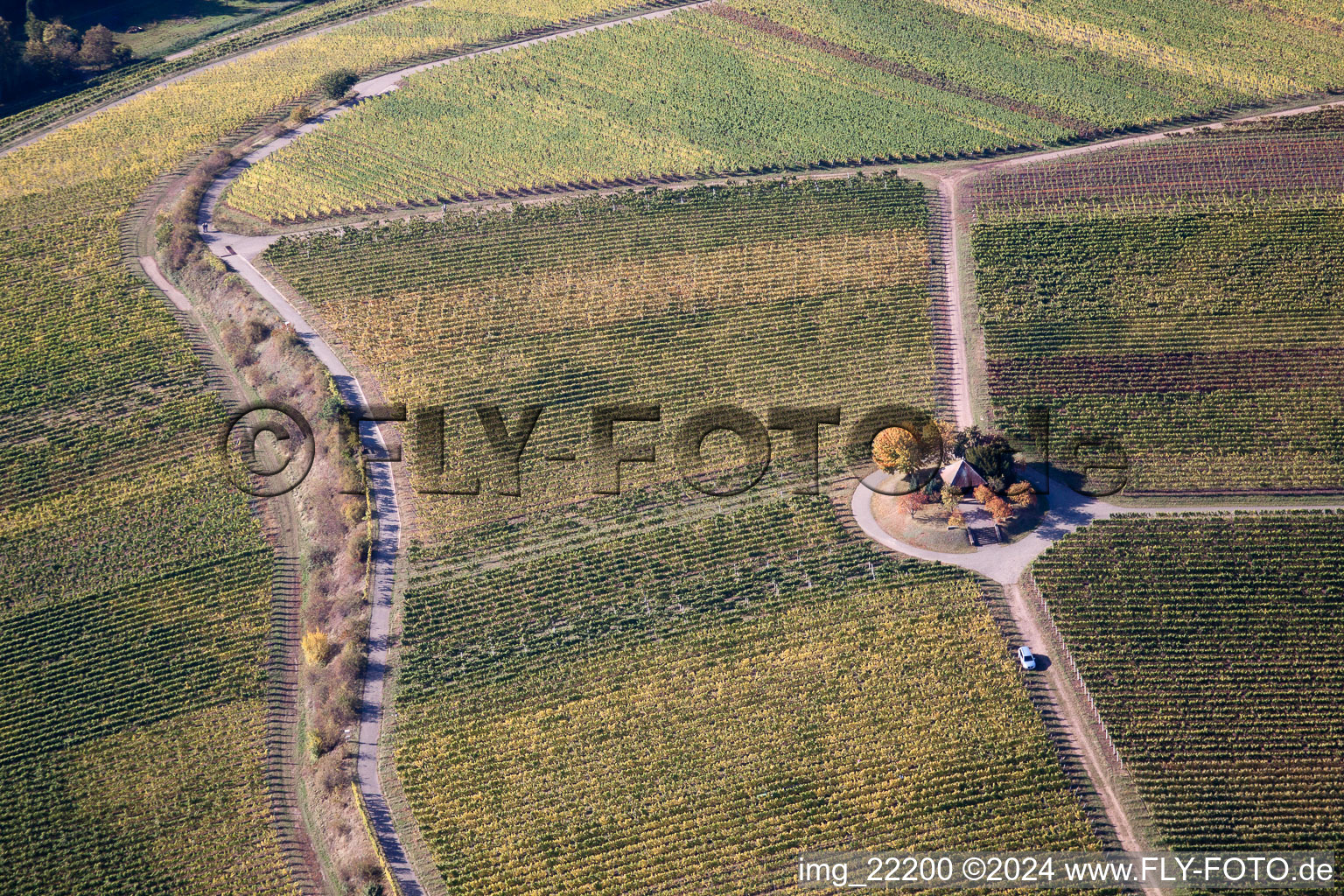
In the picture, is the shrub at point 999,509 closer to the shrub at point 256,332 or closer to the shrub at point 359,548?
the shrub at point 359,548

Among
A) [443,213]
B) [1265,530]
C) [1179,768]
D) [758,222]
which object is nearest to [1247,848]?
[1179,768]

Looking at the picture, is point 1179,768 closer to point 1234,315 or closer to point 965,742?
point 965,742

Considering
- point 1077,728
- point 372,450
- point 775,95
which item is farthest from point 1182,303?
point 372,450

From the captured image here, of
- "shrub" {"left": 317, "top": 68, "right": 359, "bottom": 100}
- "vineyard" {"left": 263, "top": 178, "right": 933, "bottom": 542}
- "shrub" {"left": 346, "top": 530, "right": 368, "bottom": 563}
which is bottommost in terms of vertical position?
"shrub" {"left": 346, "top": 530, "right": 368, "bottom": 563}

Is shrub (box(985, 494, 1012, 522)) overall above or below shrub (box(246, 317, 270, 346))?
below

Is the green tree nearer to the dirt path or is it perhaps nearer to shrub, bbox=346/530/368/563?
shrub, bbox=346/530/368/563

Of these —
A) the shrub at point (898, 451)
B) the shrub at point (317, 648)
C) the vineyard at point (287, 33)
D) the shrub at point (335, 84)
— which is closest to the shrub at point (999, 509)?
the shrub at point (898, 451)

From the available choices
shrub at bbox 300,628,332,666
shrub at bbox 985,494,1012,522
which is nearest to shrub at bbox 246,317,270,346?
shrub at bbox 300,628,332,666
